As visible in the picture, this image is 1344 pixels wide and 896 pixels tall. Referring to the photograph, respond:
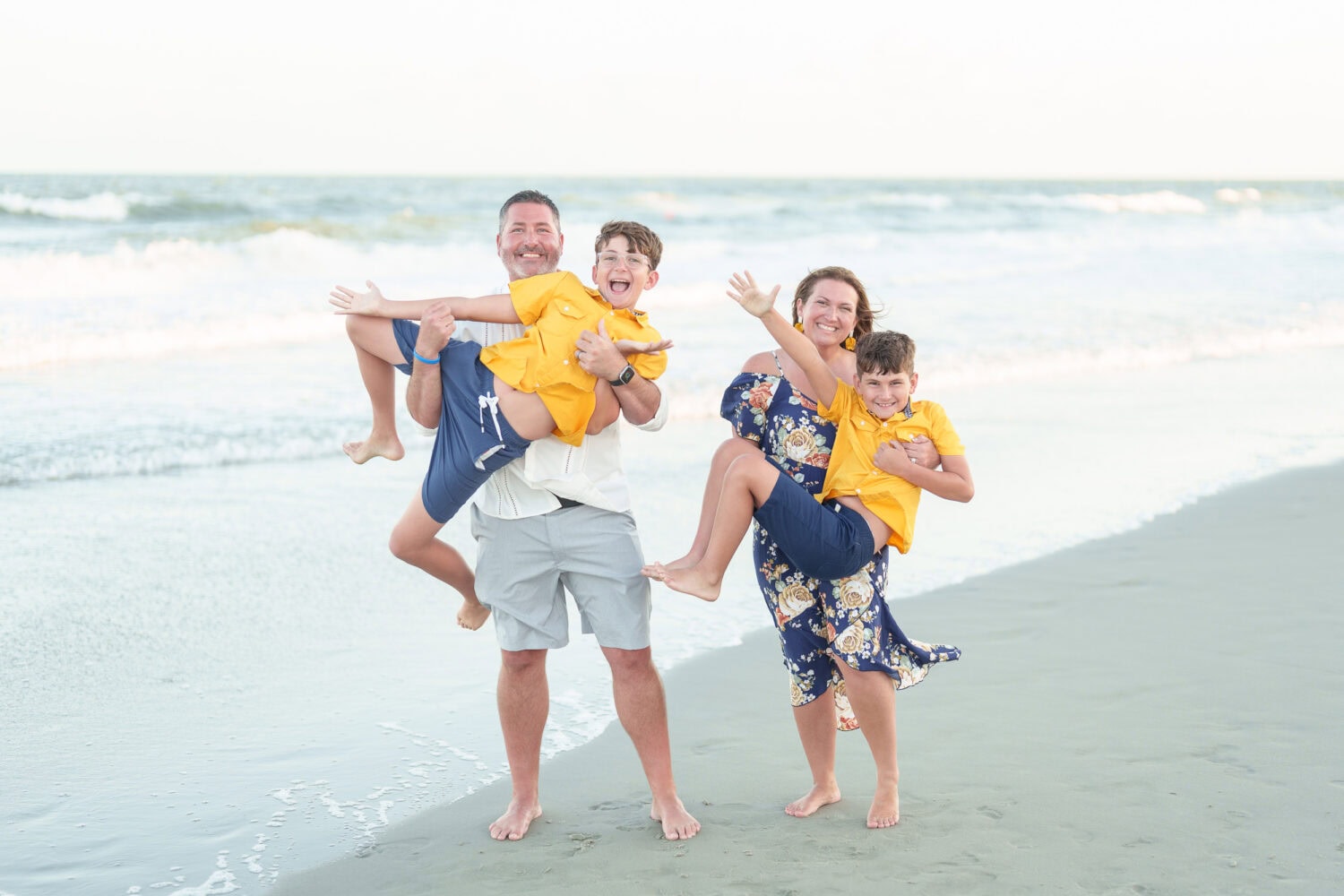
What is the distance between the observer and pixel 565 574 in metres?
3.82

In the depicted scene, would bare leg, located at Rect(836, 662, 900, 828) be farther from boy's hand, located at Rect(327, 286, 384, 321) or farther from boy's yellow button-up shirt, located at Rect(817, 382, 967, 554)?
boy's hand, located at Rect(327, 286, 384, 321)

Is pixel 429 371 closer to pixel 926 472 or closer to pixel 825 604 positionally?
pixel 825 604

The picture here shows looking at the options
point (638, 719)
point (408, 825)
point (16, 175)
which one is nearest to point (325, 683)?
point (408, 825)

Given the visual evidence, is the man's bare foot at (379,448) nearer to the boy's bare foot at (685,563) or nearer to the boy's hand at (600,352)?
the boy's hand at (600,352)

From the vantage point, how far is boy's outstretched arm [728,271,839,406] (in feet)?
11.7

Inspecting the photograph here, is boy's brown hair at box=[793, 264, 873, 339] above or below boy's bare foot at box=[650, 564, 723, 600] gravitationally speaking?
above

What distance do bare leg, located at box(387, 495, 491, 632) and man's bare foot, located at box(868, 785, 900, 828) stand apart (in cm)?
133

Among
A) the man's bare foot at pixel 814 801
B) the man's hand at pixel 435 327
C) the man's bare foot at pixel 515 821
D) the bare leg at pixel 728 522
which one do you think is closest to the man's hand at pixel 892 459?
the bare leg at pixel 728 522

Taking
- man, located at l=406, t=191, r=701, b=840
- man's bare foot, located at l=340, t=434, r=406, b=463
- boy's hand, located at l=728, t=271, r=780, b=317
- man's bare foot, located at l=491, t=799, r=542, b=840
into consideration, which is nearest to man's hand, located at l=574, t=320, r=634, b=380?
man, located at l=406, t=191, r=701, b=840

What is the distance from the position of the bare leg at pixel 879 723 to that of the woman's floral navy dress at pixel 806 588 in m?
0.06

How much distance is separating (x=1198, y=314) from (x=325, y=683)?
557 inches

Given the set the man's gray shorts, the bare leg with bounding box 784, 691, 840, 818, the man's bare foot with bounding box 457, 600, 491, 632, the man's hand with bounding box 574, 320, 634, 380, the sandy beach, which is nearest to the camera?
the sandy beach

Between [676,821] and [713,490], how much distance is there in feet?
3.28

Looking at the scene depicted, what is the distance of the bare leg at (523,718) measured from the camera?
3.79 meters
